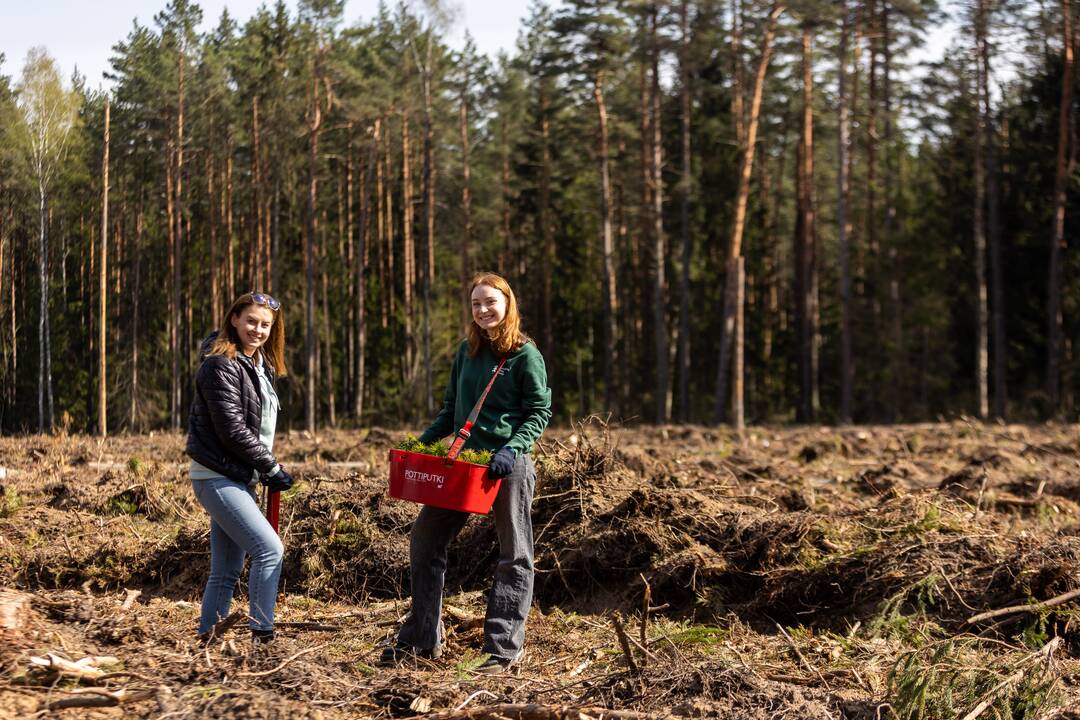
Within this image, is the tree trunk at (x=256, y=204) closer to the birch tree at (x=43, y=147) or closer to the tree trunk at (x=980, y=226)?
the birch tree at (x=43, y=147)

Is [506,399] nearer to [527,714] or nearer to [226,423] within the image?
[226,423]

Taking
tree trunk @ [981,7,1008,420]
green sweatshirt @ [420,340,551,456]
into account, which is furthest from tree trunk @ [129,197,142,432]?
tree trunk @ [981,7,1008,420]

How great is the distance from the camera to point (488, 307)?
16.7 feet

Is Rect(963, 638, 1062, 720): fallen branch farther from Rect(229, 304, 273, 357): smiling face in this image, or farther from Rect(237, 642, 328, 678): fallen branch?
Rect(229, 304, 273, 357): smiling face

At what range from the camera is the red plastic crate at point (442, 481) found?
4.82 meters

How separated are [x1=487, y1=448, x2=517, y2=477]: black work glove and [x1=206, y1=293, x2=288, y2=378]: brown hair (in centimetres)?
113

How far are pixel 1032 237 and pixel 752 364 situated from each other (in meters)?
10.3

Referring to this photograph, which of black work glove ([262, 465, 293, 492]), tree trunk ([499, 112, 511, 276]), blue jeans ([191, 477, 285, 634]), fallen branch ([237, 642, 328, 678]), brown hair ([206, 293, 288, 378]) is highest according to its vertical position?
tree trunk ([499, 112, 511, 276])

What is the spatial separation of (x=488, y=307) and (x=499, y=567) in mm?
1256

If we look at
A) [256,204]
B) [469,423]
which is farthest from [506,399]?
[256,204]

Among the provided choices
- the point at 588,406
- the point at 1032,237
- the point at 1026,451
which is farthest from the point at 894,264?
the point at 1026,451

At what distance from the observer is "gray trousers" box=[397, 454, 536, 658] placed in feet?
16.8

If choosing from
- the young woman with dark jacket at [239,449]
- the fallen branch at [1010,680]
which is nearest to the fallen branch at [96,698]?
the young woman with dark jacket at [239,449]

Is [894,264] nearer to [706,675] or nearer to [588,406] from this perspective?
[588,406]
